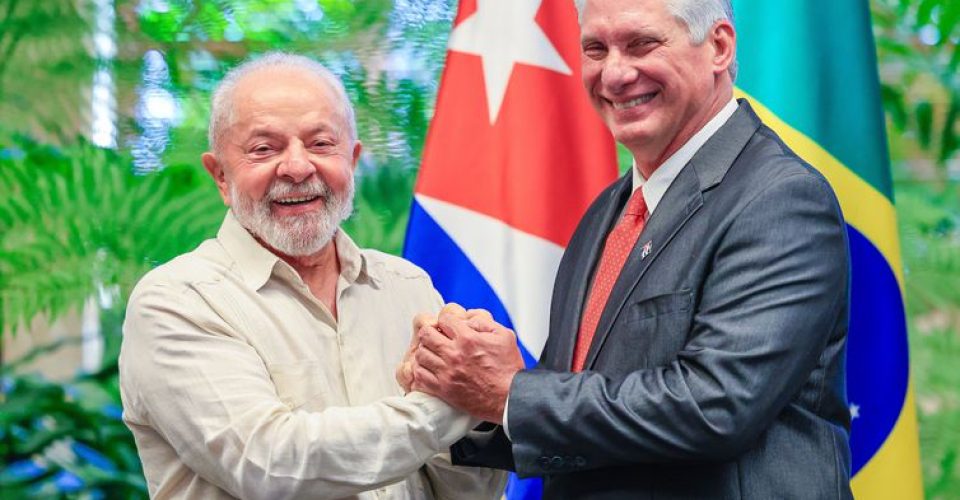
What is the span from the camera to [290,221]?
2.29 metres

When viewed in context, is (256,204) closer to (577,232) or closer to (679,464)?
(577,232)

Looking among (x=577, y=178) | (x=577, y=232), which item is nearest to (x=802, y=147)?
(x=577, y=178)

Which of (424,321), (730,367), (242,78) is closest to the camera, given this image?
(730,367)

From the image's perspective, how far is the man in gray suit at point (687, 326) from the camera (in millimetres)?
1821

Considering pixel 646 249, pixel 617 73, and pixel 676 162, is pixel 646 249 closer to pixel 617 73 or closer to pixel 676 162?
pixel 676 162

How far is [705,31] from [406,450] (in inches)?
35.8

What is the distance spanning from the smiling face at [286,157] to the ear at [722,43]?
0.73 metres

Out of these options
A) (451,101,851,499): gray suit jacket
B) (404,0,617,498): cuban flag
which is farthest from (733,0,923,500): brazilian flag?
(451,101,851,499): gray suit jacket

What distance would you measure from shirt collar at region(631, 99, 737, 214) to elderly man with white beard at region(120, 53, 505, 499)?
→ 1.71 feet

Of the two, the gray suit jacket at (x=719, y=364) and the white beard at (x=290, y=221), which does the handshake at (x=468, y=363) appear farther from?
the white beard at (x=290, y=221)

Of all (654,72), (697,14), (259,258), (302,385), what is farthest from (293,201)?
(697,14)

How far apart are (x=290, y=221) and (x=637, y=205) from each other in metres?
0.66

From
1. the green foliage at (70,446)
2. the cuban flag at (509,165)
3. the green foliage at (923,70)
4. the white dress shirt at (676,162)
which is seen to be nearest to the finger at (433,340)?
the white dress shirt at (676,162)

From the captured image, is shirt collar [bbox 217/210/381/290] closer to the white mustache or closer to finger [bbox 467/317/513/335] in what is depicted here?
the white mustache
